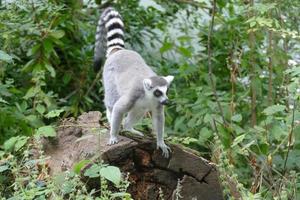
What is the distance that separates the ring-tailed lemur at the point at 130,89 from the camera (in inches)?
194

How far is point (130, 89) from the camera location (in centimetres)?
515

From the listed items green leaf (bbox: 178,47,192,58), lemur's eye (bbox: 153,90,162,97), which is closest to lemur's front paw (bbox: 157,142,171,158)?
lemur's eye (bbox: 153,90,162,97)

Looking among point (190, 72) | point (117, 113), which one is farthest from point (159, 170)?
point (190, 72)

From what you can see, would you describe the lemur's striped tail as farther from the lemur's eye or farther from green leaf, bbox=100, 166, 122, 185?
green leaf, bbox=100, 166, 122, 185

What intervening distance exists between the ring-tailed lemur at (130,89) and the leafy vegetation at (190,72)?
0.27m

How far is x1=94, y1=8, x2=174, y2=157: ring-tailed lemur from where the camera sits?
4.92 m

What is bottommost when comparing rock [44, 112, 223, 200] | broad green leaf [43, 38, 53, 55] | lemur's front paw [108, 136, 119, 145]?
rock [44, 112, 223, 200]

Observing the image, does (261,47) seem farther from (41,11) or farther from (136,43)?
(41,11)

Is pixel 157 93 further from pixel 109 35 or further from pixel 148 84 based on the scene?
pixel 109 35

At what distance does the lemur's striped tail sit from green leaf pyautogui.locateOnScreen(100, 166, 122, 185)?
250cm

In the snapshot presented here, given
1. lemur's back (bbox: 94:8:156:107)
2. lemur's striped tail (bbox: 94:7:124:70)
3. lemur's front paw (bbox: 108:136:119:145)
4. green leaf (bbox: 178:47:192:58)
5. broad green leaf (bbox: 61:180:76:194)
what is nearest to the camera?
broad green leaf (bbox: 61:180:76:194)

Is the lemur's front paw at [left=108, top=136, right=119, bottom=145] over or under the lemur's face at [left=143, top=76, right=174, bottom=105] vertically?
under

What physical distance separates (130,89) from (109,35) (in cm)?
108

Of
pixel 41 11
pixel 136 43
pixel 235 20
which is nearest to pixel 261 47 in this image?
pixel 235 20
